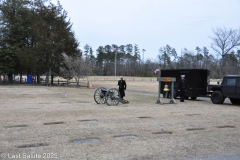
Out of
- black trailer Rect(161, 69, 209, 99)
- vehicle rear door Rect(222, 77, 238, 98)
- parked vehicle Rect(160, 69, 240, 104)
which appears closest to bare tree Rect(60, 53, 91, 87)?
parked vehicle Rect(160, 69, 240, 104)

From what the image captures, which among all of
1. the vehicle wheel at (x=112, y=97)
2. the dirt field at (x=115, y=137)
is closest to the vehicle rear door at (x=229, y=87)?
the dirt field at (x=115, y=137)

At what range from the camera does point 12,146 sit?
6.32 metres

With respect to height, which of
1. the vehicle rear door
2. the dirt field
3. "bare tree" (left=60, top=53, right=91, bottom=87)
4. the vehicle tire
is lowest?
the dirt field

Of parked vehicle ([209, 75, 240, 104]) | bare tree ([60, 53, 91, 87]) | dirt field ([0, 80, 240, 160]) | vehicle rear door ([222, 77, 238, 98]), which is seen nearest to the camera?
dirt field ([0, 80, 240, 160])

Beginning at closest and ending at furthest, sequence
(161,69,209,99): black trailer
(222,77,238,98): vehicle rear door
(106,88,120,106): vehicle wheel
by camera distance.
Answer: (106,88,120,106): vehicle wheel
(222,77,238,98): vehicle rear door
(161,69,209,99): black trailer

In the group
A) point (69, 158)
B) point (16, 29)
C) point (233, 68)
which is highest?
point (16, 29)

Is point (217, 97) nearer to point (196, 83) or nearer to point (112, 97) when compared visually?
point (196, 83)

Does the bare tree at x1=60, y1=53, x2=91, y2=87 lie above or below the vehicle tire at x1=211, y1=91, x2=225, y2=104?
above

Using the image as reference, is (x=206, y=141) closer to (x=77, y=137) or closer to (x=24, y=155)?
(x=77, y=137)

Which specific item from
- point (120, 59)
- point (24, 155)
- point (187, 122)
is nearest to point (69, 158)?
point (24, 155)

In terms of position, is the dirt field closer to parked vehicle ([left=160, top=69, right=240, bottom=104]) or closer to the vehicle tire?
parked vehicle ([left=160, top=69, right=240, bottom=104])

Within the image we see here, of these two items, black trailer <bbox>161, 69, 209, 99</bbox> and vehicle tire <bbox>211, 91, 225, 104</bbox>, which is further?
black trailer <bbox>161, 69, 209, 99</bbox>

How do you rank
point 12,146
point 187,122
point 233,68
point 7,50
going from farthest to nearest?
point 233,68, point 7,50, point 187,122, point 12,146

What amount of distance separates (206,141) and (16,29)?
143ft
